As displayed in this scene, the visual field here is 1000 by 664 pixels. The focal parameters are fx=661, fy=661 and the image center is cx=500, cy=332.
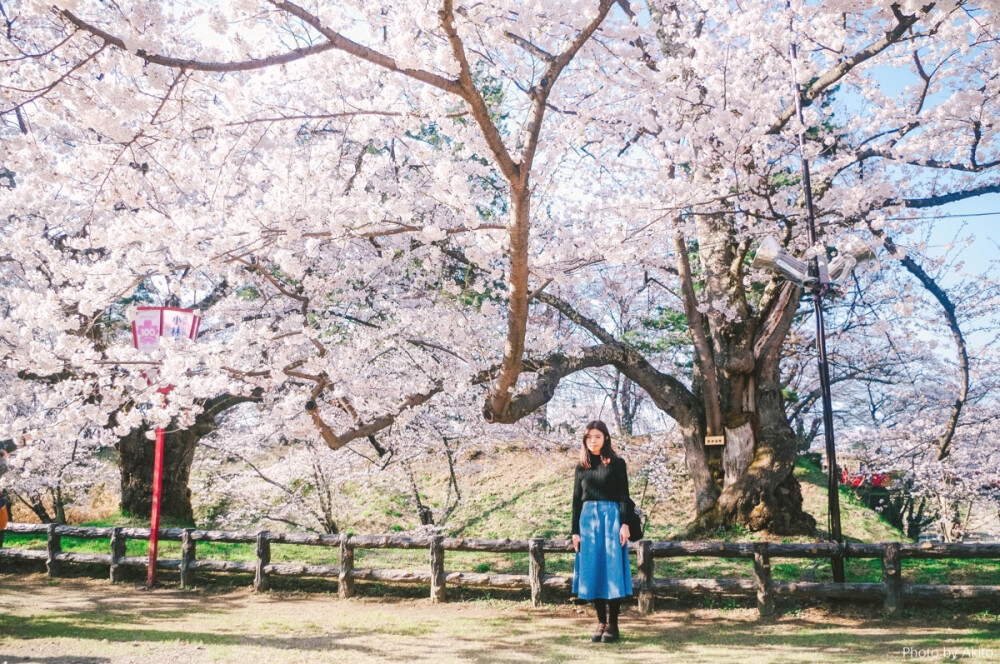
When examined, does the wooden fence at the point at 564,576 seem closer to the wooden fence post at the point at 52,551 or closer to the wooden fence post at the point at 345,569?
the wooden fence post at the point at 345,569

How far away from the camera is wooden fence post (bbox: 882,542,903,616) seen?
5.21m

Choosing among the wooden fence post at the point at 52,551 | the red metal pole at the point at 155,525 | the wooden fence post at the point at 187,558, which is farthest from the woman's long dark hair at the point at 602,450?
the wooden fence post at the point at 52,551

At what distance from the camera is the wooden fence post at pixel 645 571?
5.65 metres

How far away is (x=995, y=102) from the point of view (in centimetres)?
643

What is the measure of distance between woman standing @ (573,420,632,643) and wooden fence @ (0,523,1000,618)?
4.34ft

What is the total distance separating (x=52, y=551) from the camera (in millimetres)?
8203

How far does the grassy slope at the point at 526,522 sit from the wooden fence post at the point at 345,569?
1598 millimetres

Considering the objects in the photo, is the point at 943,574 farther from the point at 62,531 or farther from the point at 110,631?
the point at 62,531

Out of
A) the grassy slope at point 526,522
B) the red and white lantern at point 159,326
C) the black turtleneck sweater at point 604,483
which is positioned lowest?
the grassy slope at point 526,522

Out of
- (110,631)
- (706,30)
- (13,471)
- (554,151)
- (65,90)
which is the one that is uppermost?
(706,30)

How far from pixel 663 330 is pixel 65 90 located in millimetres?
9643

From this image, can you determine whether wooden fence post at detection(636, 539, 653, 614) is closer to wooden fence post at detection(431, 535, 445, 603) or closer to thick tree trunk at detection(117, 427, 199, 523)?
wooden fence post at detection(431, 535, 445, 603)

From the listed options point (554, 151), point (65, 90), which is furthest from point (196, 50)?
point (554, 151)

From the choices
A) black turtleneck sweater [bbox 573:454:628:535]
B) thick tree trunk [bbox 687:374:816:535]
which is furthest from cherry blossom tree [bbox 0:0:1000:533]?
black turtleneck sweater [bbox 573:454:628:535]
